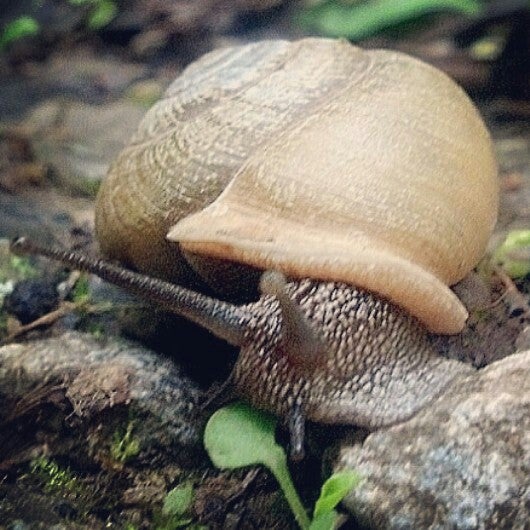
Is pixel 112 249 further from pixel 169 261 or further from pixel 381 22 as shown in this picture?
pixel 381 22

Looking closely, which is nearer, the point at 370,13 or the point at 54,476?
the point at 54,476

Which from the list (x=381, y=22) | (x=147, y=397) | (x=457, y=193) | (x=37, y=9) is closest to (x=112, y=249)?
(x=147, y=397)

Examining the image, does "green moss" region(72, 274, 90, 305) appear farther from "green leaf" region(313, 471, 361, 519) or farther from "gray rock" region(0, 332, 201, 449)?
"green leaf" region(313, 471, 361, 519)

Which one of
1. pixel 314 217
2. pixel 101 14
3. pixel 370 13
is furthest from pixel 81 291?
pixel 101 14

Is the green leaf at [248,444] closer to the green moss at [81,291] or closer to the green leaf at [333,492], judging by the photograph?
the green leaf at [333,492]

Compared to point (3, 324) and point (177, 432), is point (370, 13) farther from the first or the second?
point (177, 432)

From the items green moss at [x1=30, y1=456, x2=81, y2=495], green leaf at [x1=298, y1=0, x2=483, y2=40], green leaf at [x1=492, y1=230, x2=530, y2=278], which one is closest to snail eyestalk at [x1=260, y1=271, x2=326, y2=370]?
green moss at [x1=30, y1=456, x2=81, y2=495]
